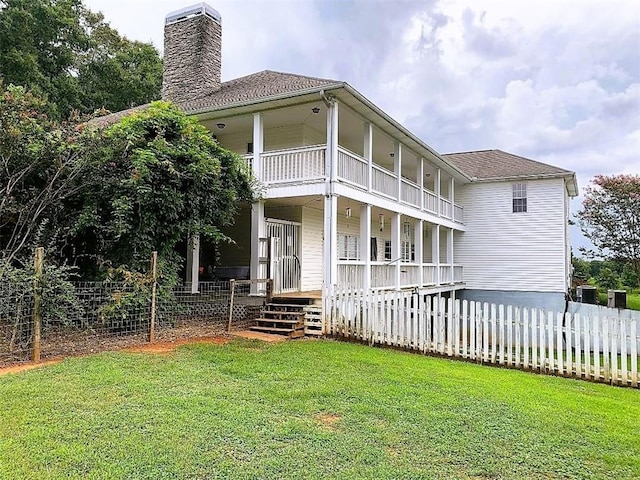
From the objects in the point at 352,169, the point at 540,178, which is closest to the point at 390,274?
the point at 352,169

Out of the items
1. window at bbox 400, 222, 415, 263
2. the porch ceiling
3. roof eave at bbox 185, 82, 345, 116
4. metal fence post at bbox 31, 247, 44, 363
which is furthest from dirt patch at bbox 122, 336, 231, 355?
window at bbox 400, 222, 415, 263

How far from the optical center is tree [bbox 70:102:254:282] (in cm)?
964

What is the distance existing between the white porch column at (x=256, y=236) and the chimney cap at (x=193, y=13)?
8428mm

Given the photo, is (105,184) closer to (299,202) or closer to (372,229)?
(299,202)

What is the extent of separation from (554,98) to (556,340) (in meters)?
21.3

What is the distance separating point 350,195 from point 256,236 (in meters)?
2.73

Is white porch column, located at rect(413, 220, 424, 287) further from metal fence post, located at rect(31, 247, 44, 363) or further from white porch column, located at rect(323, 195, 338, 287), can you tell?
metal fence post, located at rect(31, 247, 44, 363)

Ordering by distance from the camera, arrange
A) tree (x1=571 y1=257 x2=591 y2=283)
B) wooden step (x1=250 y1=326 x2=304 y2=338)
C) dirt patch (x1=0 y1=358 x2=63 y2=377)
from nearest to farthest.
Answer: dirt patch (x1=0 y1=358 x2=63 y2=377), wooden step (x1=250 y1=326 x2=304 y2=338), tree (x1=571 y1=257 x2=591 y2=283)

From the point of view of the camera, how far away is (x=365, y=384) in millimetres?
6203

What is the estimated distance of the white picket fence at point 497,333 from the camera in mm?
8102

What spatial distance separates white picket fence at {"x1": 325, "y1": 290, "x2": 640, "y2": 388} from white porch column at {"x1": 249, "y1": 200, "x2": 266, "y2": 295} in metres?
2.41

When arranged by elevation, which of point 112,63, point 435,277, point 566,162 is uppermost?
point 112,63

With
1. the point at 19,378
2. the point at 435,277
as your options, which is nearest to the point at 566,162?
the point at 435,277

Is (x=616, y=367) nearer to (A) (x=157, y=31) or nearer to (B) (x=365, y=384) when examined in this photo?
(B) (x=365, y=384)
